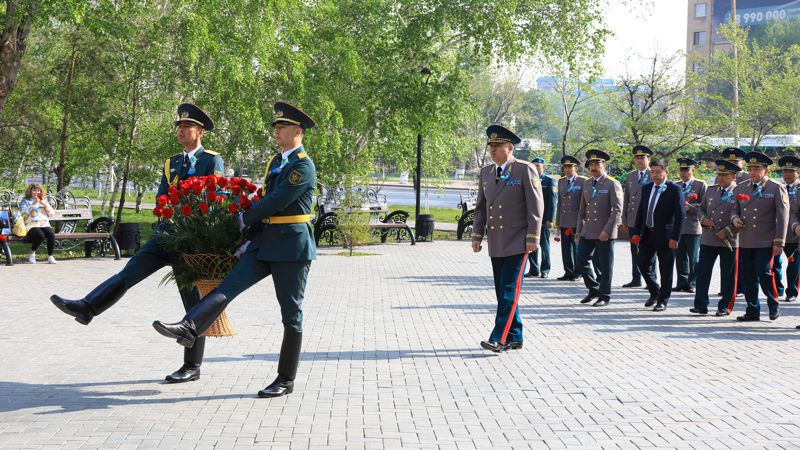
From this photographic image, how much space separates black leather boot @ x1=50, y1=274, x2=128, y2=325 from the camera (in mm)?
6566

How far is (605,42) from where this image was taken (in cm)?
2425

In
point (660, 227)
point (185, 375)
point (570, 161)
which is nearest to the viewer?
point (185, 375)

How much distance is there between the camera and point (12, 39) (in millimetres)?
17938

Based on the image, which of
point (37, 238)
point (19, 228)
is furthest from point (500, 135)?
point (37, 238)

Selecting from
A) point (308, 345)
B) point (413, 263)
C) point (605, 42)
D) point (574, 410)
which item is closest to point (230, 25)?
point (413, 263)

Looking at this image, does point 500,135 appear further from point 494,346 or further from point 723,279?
point 723,279

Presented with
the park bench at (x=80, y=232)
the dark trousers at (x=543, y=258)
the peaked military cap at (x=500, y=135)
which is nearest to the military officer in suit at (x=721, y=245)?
the dark trousers at (x=543, y=258)

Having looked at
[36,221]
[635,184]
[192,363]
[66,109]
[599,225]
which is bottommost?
[192,363]

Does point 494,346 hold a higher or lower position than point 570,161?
lower

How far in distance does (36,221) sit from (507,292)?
1078 cm

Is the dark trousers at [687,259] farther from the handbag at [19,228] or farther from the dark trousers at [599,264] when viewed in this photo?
the handbag at [19,228]

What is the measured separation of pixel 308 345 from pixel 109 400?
105 inches

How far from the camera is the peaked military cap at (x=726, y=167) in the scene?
39.6 feet

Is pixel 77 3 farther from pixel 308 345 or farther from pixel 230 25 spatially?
pixel 308 345
